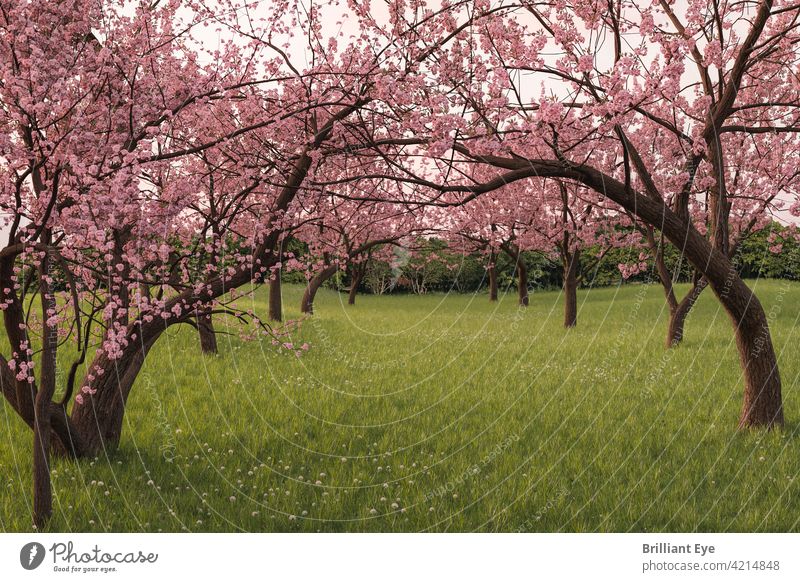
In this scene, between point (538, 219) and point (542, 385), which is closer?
point (542, 385)

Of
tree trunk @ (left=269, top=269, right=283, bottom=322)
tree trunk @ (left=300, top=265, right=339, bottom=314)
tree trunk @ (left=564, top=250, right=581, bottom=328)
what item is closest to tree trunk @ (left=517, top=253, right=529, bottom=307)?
tree trunk @ (left=564, top=250, right=581, bottom=328)

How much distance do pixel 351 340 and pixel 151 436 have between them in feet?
35.7

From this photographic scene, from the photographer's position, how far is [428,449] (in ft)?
31.3

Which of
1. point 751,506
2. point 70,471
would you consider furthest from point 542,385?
point 70,471

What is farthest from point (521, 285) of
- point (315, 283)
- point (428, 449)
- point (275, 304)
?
point (428, 449)

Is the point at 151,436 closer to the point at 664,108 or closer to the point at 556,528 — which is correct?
the point at 556,528

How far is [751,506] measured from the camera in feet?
24.9
